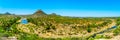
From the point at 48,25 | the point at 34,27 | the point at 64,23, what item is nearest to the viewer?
the point at 34,27

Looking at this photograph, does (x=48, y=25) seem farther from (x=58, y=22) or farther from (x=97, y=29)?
(x=97, y=29)

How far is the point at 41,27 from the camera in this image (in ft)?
400

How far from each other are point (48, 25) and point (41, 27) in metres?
5.64

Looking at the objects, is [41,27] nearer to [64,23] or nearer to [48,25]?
[48,25]

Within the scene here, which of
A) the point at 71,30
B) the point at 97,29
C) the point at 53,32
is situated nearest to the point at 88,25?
the point at 97,29

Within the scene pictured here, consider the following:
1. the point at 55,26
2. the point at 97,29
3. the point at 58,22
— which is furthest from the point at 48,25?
the point at 97,29

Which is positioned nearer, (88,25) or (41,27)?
(41,27)

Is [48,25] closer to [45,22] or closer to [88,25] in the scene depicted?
[45,22]

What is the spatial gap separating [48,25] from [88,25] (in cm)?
2214

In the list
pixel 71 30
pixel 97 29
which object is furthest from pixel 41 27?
pixel 97 29

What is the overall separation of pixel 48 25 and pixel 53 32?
319 inches

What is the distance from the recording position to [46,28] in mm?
121625

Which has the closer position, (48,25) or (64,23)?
(48,25)

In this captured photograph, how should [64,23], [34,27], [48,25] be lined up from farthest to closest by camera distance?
1. [64,23]
2. [48,25]
3. [34,27]
